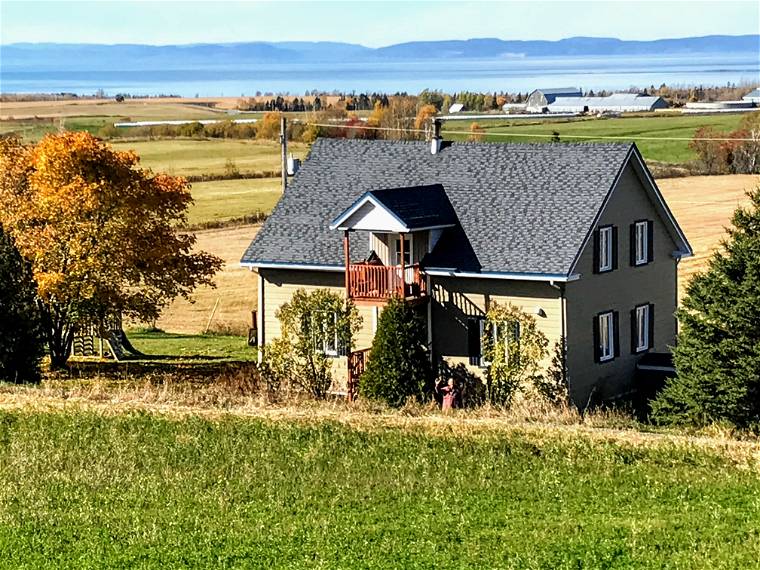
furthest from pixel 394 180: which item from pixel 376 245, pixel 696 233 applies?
pixel 696 233

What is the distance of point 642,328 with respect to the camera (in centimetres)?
3847

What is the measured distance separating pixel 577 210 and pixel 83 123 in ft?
386

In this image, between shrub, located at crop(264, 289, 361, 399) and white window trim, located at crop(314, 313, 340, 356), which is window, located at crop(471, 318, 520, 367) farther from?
white window trim, located at crop(314, 313, 340, 356)

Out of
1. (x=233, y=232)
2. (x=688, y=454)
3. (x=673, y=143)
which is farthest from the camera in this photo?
(x=673, y=143)

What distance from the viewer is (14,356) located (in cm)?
3616

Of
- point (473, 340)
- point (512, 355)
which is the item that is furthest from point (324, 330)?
point (512, 355)

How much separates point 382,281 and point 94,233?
837cm

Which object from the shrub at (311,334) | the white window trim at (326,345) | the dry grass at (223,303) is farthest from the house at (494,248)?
the dry grass at (223,303)

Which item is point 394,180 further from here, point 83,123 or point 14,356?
point 83,123

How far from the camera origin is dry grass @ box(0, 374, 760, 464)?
1028 inches

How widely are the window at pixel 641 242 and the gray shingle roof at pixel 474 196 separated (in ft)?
8.04

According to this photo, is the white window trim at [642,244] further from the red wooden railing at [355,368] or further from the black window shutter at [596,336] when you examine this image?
the red wooden railing at [355,368]

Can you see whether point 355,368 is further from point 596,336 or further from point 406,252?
point 596,336

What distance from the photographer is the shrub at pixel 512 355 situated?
34125 mm
